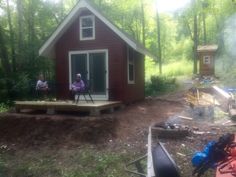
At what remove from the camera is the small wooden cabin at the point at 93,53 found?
43.8ft

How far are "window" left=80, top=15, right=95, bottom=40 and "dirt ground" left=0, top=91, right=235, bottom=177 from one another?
140 inches

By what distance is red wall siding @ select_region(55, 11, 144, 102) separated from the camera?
13375 millimetres

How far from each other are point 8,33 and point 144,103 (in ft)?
39.1

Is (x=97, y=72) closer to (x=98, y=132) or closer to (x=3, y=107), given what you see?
(x=98, y=132)

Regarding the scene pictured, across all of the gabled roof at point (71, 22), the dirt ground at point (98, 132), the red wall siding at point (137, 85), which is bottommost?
the dirt ground at point (98, 132)

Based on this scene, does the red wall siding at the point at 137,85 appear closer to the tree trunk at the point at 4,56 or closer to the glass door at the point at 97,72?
the glass door at the point at 97,72

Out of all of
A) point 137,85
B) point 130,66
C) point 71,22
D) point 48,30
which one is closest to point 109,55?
point 130,66

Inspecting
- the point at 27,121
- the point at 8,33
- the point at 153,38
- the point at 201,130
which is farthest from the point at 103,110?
the point at 153,38

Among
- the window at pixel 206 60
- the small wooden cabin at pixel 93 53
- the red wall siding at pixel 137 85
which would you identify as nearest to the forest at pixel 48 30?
the window at pixel 206 60

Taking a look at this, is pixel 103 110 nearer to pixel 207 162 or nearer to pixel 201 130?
pixel 201 130

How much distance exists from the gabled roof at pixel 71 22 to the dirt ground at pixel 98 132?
2723 mm

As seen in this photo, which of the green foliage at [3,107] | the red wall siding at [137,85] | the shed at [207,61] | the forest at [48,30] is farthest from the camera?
the shed at [207,61]

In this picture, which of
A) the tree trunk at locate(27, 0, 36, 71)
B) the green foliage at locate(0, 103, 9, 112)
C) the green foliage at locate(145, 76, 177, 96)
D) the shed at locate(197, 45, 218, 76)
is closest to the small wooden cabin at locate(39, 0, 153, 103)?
the green foliage at locate(0, 103, 9, 112)

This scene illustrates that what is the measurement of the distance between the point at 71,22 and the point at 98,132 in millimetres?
5919
